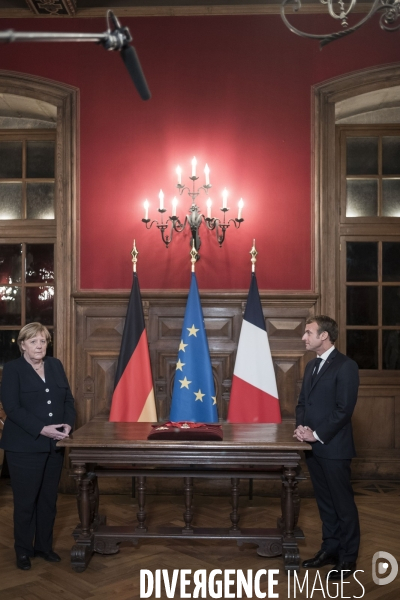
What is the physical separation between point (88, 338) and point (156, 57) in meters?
2.36

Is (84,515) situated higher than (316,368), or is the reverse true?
(316,368)

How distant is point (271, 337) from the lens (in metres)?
5.05

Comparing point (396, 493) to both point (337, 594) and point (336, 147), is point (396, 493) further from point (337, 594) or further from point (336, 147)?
point (336, 147)

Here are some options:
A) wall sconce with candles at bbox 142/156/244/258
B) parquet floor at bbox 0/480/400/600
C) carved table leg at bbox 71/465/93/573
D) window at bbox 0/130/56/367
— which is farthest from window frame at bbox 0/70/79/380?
carved table leg at bbox 71/465/93/573

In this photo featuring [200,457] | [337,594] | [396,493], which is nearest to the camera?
[337,594]

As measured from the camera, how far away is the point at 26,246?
5.61 metres

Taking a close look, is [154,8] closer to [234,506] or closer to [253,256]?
[253,256]

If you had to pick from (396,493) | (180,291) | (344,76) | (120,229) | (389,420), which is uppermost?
(344,76)

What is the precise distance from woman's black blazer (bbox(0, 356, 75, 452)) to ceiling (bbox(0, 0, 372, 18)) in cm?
311

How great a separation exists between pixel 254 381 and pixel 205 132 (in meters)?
2.05

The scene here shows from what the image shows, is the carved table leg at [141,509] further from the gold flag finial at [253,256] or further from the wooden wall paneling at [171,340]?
the gold flag finial at [253,256]

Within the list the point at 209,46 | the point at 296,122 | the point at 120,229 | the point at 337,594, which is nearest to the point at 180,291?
the point at 120,229

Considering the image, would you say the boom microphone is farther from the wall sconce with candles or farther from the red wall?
the red wall

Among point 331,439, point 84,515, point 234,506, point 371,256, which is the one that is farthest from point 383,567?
point 371,256
